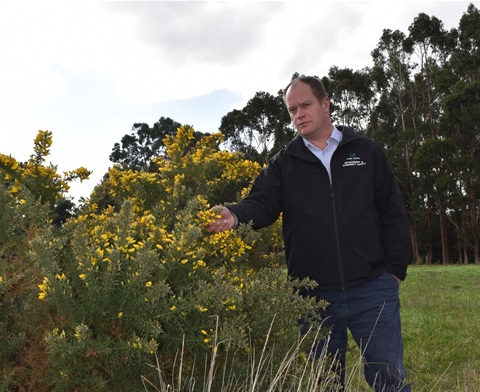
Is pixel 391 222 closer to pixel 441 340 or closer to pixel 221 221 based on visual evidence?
pixel 221 221

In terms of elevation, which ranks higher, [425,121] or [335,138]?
[425,121]

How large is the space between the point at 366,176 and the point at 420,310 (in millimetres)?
6512

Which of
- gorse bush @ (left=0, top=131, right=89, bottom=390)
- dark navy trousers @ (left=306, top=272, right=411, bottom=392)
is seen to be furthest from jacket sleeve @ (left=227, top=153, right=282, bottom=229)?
gorse bush @ (left=0, top=131, right=89, bottom=390)

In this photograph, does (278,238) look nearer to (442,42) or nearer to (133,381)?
(133,381)

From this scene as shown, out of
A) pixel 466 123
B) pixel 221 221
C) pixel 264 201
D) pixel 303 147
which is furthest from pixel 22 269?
pixel 466 123

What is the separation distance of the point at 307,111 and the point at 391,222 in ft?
2.64

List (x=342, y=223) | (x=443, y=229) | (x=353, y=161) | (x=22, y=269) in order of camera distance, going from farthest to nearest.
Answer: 1. (x=443, y=229)
2. (x=353, y=161)
3. (x=342, y=223)
4. (x=22, y=269)

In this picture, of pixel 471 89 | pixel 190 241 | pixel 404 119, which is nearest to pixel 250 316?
pixel 190 241

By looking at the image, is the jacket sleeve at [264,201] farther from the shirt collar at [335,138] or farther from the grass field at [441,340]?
the grass field at [441,340]

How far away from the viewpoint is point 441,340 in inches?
265

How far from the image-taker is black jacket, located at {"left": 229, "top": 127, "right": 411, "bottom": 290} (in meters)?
3.37

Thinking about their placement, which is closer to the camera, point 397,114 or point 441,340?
point 441,340

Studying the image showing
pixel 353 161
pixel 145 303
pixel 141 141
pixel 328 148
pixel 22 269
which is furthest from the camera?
pixel 141 141

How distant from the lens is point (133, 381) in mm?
2648
